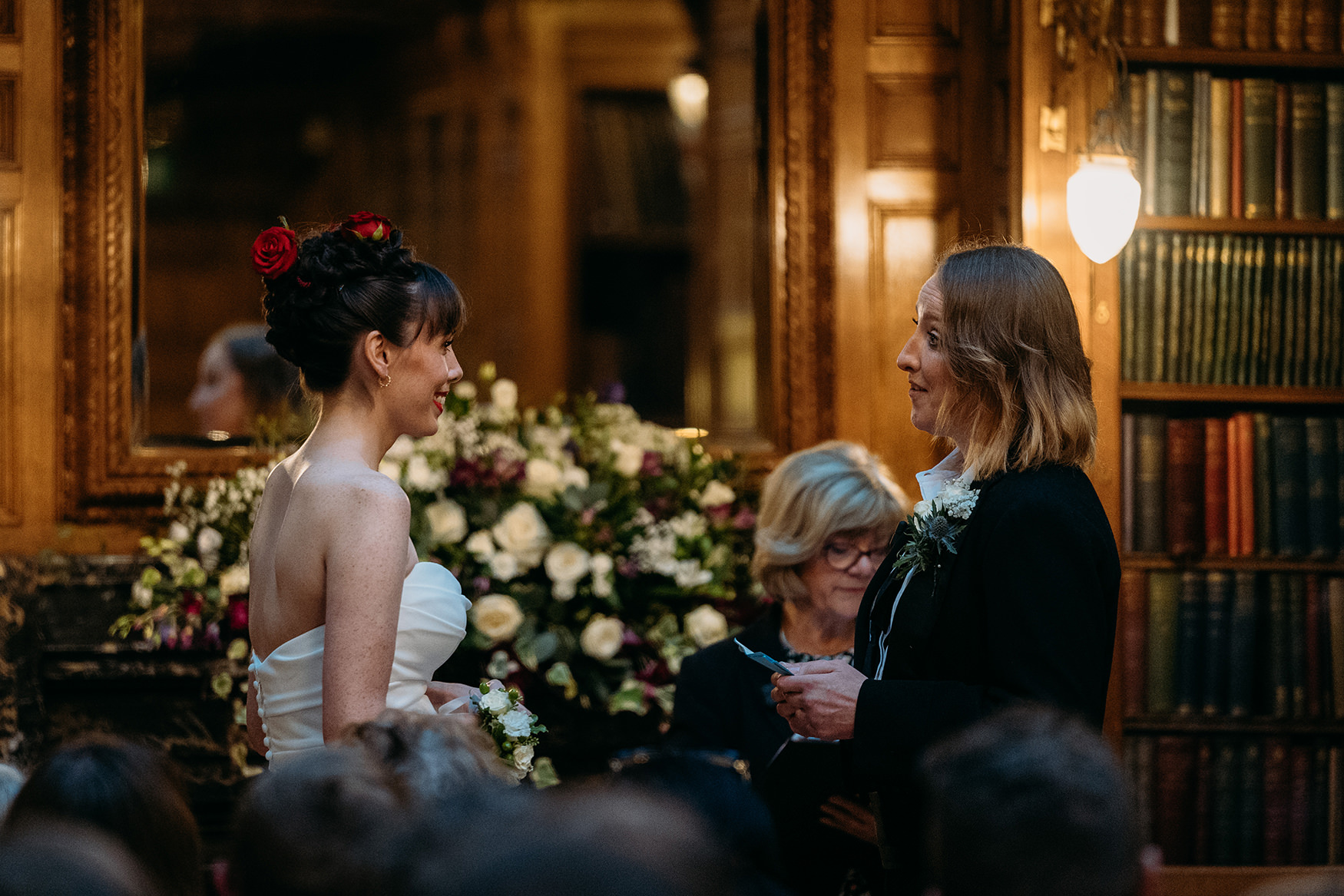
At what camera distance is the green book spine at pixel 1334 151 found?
10.5ft

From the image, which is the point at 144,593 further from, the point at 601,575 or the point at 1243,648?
the point at 1243,648

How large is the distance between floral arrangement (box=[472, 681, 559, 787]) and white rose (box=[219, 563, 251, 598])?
0.99 m

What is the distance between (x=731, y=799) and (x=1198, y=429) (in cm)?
243

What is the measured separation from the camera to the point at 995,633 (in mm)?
1658

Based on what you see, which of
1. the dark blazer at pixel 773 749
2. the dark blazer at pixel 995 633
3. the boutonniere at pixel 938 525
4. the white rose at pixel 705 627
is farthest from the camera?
the white rose at pixel 705 627

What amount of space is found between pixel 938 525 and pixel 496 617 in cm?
118

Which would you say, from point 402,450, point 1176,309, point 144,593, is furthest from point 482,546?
point 1176,309

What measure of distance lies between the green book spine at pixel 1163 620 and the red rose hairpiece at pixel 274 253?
89.2 inches

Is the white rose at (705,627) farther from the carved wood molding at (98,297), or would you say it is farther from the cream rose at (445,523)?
the carved wood molding at (98,297)

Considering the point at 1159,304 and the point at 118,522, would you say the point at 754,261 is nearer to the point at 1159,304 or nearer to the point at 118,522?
the point at 1159,304

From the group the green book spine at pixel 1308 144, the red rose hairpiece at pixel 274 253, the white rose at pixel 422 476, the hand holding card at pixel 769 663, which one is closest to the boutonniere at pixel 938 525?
the hand holding card at pixel 769 663

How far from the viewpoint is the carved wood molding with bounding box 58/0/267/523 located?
3.19 meters

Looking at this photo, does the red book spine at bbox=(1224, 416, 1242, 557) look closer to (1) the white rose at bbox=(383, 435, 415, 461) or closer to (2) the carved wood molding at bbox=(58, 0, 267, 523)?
(1) the white rose at bbox=(383, 435, 415, 461)

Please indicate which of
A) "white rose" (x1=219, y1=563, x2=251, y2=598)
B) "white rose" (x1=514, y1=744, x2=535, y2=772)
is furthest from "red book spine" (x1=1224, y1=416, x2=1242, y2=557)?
"white rose" (x1=219, y1=563, x2=251, y2=598)
